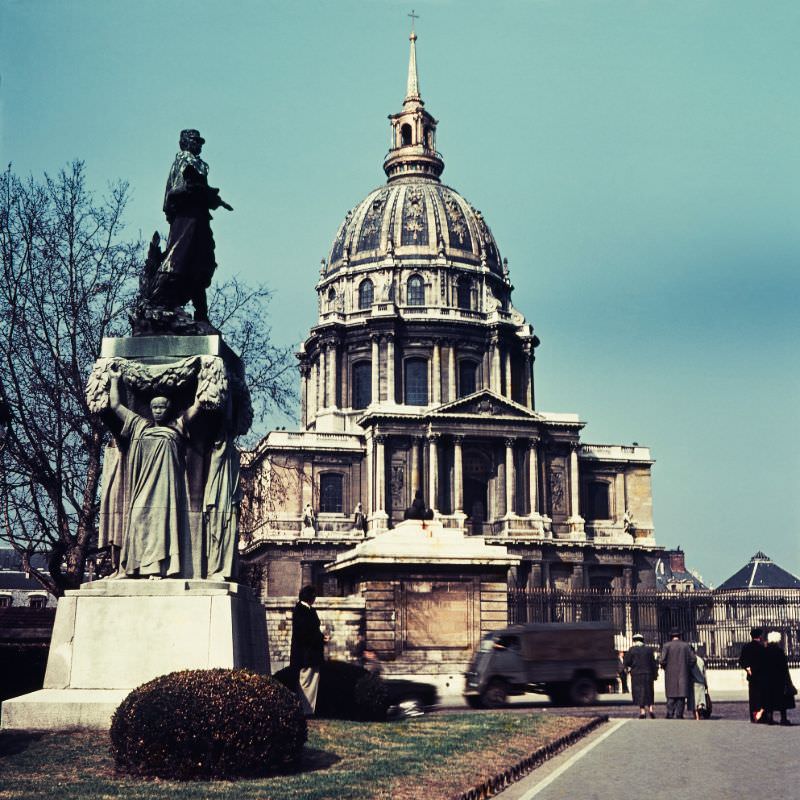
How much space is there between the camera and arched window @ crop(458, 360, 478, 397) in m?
82.6

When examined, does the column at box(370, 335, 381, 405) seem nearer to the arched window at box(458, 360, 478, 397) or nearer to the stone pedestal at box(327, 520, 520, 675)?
the arched window at box(458, 360, 478, 397)

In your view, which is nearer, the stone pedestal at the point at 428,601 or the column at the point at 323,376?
the stone pedestal at the point at 428,601

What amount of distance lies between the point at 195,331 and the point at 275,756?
4.28 m

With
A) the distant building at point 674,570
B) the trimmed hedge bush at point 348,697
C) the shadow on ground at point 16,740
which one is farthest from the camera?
the distant building at point 674,570

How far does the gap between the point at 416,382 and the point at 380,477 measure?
39.0 ft

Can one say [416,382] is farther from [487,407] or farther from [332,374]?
[487,407]

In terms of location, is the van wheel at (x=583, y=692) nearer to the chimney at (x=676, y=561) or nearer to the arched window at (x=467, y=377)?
the arched window at (x=467, y=377)

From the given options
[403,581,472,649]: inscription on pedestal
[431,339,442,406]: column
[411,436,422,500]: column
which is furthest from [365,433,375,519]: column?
[403,581,472,649]: inscription on pedestal

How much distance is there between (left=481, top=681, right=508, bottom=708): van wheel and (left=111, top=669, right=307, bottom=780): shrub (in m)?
14.0

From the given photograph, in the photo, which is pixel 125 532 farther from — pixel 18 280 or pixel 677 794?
pixel 18 280

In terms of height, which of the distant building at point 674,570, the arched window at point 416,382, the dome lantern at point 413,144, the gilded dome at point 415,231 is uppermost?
the dome lantern at point 413,144

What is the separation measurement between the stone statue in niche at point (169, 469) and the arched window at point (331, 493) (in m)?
Result: 61.3

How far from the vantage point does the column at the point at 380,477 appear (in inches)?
2822

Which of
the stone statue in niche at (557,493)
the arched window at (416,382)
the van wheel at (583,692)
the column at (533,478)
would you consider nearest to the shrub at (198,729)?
the van wheel at (583,692)
